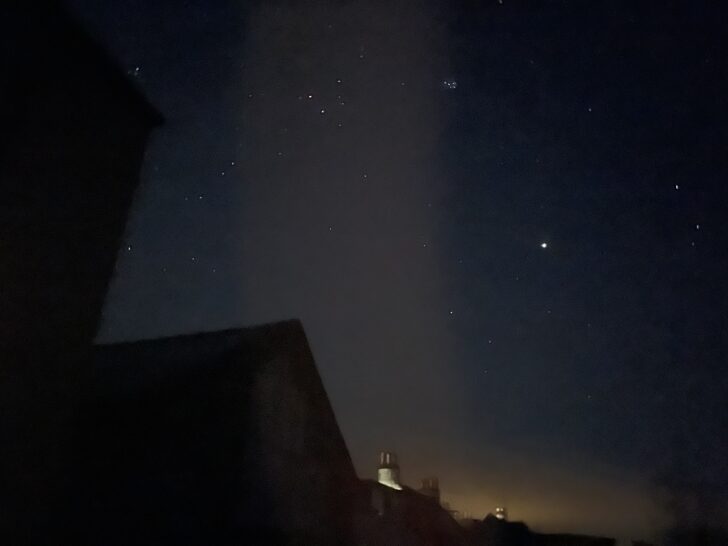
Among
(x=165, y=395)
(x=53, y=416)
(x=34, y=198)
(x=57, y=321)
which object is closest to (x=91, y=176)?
(x=34, y=198)

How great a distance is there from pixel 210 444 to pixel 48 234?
5.67 metres

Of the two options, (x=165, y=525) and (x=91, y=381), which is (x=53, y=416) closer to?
(x=165, y=525)

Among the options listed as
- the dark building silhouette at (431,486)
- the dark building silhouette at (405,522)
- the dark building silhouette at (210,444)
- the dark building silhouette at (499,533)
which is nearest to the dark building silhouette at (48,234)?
the dark building silhouette at (210,444)

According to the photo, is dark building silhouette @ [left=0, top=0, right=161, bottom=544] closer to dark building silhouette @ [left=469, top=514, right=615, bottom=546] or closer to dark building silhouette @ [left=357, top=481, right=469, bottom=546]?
dark building silhouette @ [left=357, top=481, right=469, bottom=546]

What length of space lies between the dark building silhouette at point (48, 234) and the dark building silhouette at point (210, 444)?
2184mm

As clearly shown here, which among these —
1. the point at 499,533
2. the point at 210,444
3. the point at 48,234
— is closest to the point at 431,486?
the point at 499,533

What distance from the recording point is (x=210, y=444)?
14328 mm

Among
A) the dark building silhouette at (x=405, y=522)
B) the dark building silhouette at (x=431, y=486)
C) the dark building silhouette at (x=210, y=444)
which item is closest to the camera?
the dark building silhouette at (x=210, y=444)

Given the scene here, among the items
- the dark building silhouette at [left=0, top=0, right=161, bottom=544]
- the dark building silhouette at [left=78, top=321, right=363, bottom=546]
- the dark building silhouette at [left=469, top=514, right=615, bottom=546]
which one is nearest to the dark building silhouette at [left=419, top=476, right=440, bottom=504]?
the dark building silhouette at [left=469, top=514, right=615, bottom=546]

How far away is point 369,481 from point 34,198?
38.9ft

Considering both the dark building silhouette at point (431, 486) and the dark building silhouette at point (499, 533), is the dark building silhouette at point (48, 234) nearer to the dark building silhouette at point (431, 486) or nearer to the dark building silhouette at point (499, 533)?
the dark building silhouette at point (499, 533)

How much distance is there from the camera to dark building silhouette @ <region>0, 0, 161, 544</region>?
959 cm

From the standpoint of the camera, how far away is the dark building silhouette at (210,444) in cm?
1335

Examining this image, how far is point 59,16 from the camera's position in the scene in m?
10.2
